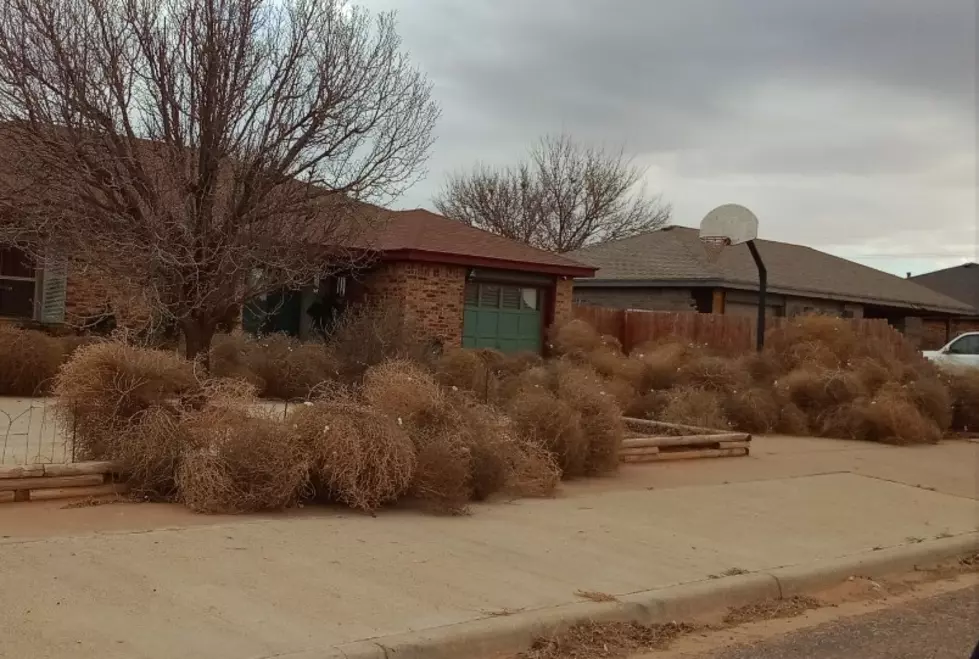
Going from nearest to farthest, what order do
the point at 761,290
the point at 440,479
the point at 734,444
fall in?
the point at 440,479
the point at 734,444
the point at 761,290

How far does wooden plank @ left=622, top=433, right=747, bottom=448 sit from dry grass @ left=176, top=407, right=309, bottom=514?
15.8 feet

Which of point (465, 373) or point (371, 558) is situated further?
point (465, 373)

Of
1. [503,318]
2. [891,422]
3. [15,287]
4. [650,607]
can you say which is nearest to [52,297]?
[15,287]

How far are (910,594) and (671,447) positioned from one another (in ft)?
16.4

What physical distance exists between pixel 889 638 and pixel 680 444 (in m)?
6.24

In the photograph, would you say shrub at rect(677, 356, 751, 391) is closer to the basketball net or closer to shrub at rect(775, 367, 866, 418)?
shrub at rect(775, 367, 866, 418)

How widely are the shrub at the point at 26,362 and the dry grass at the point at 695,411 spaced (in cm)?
860

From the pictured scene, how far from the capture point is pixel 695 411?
48.6 ft

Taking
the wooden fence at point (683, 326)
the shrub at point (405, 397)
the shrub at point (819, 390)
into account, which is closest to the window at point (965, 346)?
the wooden fence at point (683, 326)

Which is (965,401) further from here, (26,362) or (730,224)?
(26,362)

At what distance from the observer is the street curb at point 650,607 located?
5219mm

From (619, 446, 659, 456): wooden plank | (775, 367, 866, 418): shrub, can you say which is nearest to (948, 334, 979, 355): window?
(775, 367, 866, 418): shrub

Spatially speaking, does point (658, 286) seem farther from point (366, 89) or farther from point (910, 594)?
point (910, 594)

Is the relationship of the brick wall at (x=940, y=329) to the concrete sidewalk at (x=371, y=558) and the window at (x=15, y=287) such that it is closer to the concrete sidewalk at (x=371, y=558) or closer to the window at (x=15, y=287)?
the concrete sidewalk at (x=371, y=558)
